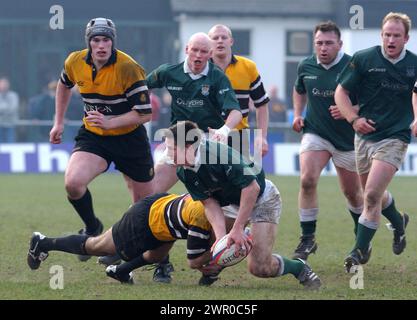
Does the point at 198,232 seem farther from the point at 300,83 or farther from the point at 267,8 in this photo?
the point at 267,8

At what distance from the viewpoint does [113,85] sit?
959 centimetres

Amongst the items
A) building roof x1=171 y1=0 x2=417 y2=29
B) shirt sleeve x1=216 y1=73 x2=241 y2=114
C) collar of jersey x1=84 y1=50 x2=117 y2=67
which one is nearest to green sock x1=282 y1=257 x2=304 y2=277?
shirt sleeve x1=216 y1=73 x2=241 y2=114

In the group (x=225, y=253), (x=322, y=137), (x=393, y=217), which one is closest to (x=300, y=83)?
(x=322, y=137)

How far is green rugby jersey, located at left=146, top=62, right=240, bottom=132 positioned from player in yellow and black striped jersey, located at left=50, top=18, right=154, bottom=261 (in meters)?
0.31

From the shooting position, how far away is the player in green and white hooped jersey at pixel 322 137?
34.2 ft

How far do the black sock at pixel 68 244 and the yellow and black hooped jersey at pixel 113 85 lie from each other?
1211 millimetres

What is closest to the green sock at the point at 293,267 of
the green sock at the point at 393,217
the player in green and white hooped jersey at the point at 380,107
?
the player in green and white hooped jersey at the point at 380,107

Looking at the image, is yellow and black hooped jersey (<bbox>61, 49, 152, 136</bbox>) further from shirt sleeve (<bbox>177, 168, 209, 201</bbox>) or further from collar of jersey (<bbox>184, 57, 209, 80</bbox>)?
shirt sleeve (<bbox>177, 168, 209, 201</bbox>)

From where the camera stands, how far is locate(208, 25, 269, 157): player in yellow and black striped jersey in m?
10.3

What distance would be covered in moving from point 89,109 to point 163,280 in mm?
1736

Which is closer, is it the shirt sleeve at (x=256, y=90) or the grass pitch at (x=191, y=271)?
the grass pitch at (x=191, y=271)

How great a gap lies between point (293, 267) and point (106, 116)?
7.25ft

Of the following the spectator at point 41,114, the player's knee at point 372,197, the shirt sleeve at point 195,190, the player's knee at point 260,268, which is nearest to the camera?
the shirt sleeve at point 195,190

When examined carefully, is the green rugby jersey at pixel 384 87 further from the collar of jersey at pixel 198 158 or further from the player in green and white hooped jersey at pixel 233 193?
the collar of jersey at pixel 198 158
